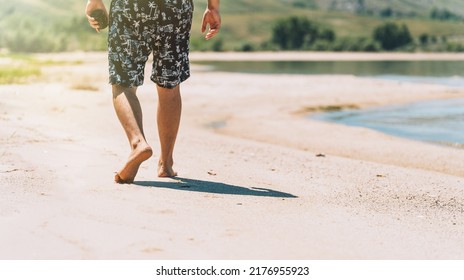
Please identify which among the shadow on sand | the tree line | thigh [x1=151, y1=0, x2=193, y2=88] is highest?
thigh [x1=151, y1=0, x2=193, y2=88]

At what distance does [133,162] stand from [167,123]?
621 millimetres

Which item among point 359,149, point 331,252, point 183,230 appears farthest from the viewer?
point 359,149

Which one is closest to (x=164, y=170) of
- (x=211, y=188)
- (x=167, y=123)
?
(x=167, y=123)

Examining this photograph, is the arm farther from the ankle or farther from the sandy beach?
the sandy beach

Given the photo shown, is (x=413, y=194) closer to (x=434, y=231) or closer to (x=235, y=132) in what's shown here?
(x=434, y=231)

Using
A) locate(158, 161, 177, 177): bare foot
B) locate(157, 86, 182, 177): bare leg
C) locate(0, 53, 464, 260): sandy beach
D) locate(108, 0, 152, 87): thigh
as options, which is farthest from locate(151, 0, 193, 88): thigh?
locate(0, 53, 464, 260): sandy beach

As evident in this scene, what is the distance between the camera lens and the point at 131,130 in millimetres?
5117

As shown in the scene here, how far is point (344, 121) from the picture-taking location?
1458 centimetres

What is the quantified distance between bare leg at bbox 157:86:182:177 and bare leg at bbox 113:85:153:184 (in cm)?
28

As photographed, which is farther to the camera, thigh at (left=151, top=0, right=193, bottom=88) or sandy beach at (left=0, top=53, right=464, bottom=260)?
thigh at (left=151, top=0, right=193, bottom=88)

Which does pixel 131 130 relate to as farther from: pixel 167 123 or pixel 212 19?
pixel 212 19

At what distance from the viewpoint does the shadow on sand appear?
508cm
